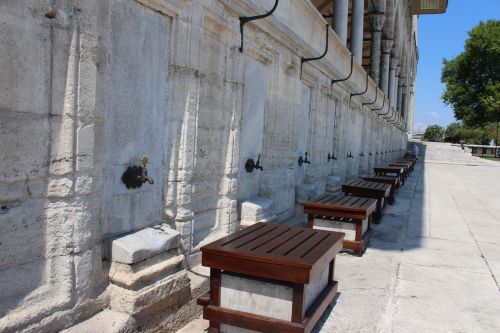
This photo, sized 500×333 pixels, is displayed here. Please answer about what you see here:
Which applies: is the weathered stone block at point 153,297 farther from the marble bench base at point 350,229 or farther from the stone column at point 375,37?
the stone column at point 375,37

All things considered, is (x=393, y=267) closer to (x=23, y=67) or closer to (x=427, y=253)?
(x=427, y=253)

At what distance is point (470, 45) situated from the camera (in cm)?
4872

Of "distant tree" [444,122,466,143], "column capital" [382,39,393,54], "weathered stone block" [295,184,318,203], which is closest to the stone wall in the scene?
"weathered stone block" [295,184,318,203]

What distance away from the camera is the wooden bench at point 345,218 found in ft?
17.3

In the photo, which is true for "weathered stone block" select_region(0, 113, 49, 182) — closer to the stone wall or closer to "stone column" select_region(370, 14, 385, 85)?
the stone wall

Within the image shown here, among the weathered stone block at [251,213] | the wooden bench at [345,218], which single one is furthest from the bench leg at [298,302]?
the wooden bench at [345,218]

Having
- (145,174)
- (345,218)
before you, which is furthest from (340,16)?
→ (145,174)

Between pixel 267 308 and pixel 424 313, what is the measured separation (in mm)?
1467

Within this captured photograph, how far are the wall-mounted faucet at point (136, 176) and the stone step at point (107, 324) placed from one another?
83cm

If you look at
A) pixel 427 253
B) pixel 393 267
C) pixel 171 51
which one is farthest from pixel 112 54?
pixel 427 253

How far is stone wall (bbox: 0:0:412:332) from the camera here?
2.25 meters

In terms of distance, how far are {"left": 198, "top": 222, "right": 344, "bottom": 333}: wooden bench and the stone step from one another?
→ 0.54 m

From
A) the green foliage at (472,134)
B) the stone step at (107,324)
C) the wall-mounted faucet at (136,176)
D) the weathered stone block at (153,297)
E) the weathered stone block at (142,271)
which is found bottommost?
the stone step at (107,324)

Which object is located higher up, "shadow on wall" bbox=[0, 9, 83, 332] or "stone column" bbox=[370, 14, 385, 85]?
"stone column" bbox=[370, 14, 385, 85]
